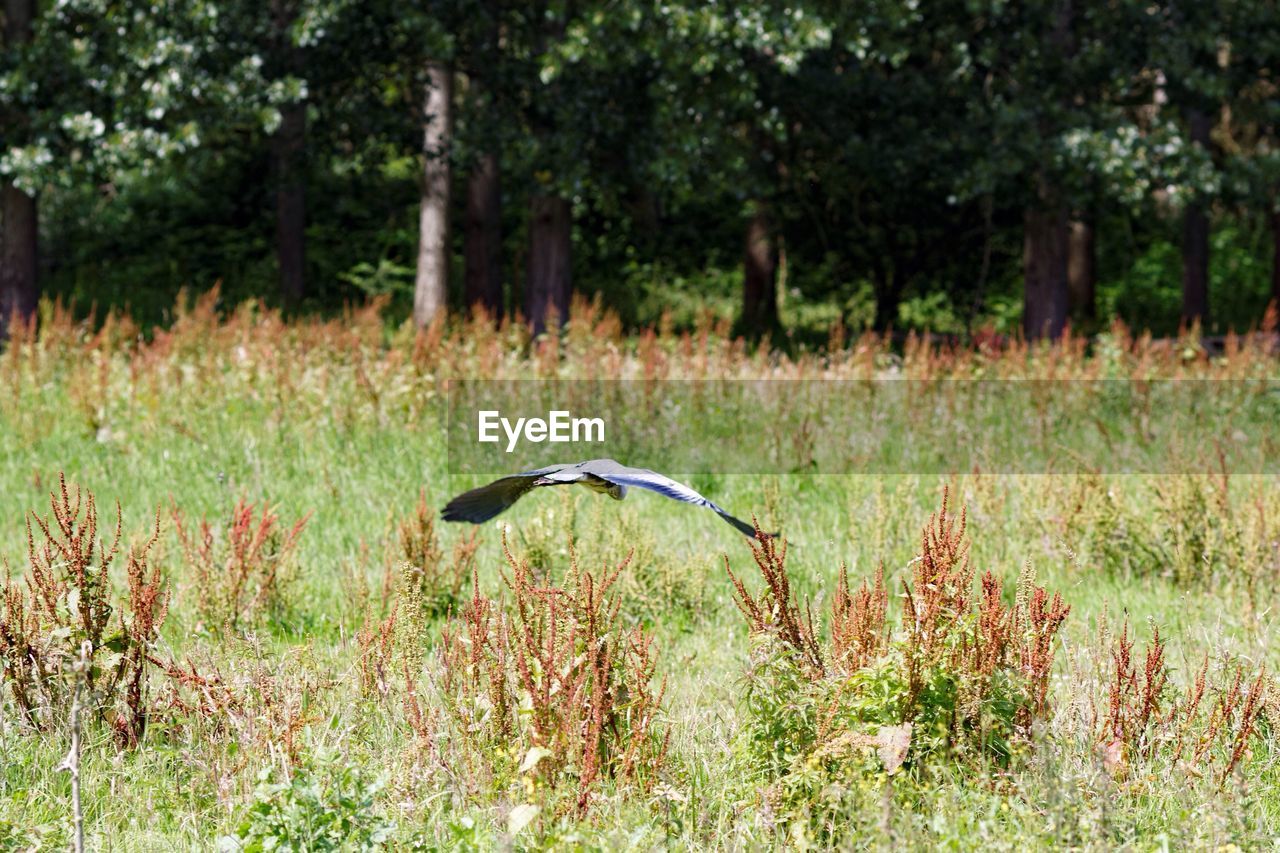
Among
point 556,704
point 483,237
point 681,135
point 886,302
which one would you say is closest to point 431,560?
point 556,704

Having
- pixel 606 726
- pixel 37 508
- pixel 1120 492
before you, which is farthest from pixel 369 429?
pixel 606 726

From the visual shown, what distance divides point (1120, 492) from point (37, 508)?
5.23 meters

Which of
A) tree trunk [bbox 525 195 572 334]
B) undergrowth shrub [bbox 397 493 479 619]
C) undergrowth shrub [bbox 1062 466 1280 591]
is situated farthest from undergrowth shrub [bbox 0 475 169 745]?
tree trunk [bbox 525 195 572 334]

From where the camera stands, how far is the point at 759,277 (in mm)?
18766

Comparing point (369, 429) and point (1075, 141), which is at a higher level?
point (1075, 141)

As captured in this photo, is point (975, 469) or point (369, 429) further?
point (369, 429)

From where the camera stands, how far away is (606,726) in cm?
376

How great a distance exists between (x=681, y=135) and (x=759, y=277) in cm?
600

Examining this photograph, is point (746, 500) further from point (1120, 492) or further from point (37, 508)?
point (37, 508)

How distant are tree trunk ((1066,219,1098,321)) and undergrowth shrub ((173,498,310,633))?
52.4 ft

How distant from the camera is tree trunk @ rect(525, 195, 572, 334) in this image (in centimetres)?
1457

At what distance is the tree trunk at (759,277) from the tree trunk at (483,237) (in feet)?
12.3

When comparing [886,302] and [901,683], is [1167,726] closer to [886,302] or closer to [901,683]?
[901,683]

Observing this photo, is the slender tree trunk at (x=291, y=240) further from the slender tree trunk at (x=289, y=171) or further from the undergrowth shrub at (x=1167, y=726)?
the undergrowth shrub at (x=1167, y=726)
